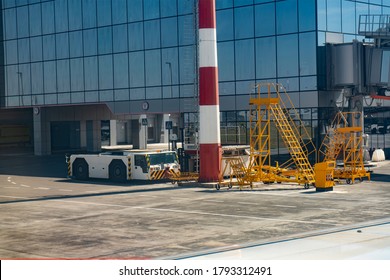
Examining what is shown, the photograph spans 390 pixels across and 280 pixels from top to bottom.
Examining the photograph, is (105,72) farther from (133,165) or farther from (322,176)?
(322,176)

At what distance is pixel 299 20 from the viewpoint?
1784 inches

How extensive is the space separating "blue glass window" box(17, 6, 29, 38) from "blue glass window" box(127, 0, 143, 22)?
550 inches

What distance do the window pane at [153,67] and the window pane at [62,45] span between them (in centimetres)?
973

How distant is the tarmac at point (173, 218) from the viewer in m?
18.9

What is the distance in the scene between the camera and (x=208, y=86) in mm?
36656

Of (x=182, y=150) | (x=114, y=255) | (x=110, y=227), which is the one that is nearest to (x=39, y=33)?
(x=182, y=150)

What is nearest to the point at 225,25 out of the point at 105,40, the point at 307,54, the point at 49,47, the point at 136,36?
the point at 307,54

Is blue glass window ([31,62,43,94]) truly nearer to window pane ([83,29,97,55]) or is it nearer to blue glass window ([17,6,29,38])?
blue glass window ([17,6,29,38])

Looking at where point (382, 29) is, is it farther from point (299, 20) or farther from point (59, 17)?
point (59, 17)

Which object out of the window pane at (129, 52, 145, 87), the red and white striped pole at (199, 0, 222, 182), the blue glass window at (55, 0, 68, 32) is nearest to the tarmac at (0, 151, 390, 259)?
the red and white striped pole at (199, 0, 222, 182)

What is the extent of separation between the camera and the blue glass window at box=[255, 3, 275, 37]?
46.6 m
